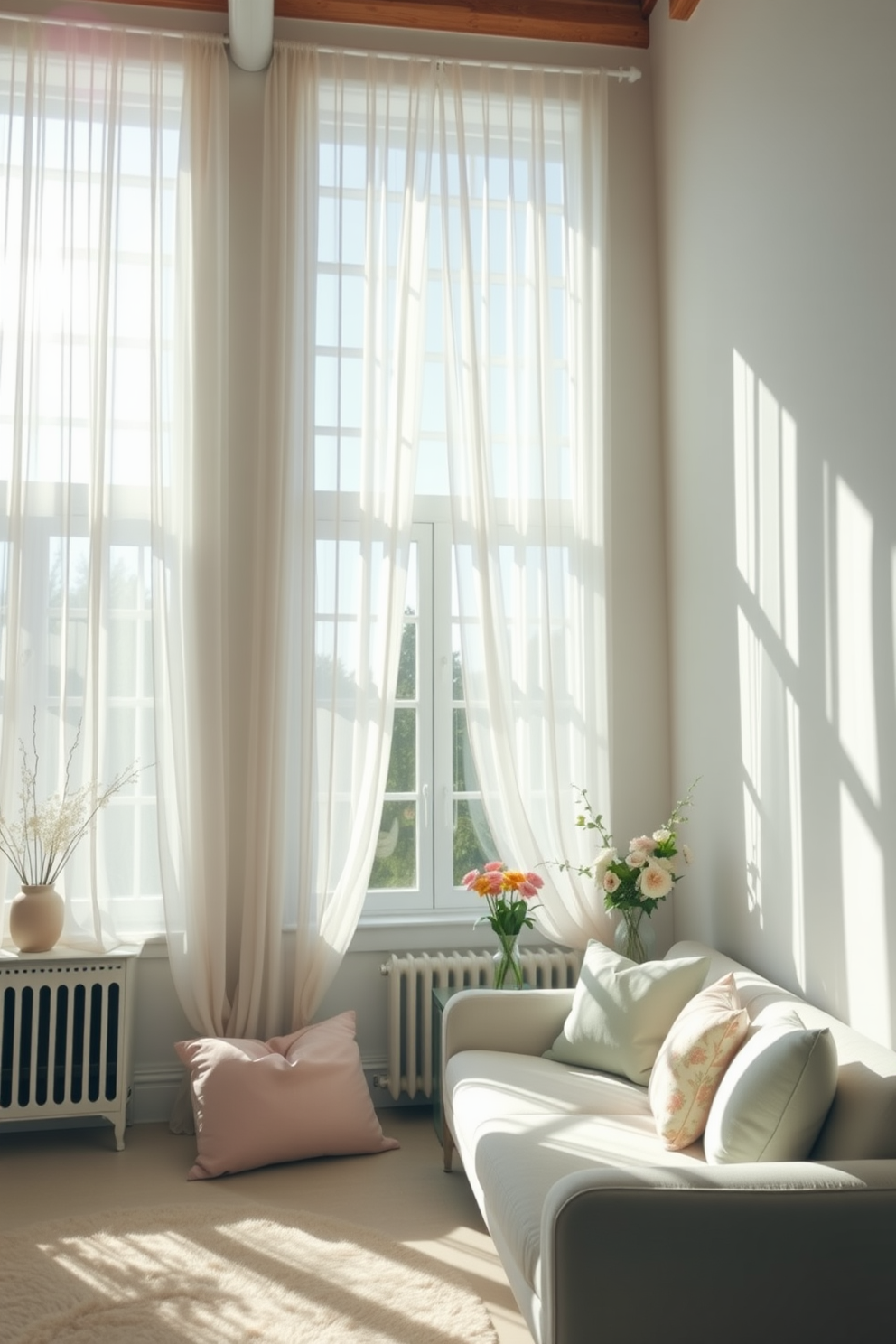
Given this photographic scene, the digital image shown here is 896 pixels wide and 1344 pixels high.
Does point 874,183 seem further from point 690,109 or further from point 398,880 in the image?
point 398,880

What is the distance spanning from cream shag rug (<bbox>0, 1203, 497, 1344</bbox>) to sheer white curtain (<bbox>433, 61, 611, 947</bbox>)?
155 centimetres

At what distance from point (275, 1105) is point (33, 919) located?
1067 millimetres

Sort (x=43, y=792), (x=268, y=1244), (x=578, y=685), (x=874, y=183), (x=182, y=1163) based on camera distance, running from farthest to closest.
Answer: (x=578, y=685) < (x=43, y=792) < (x=182, y=1163) < (x=268, y=1244) < (x=874, y=183)

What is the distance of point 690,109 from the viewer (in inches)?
164

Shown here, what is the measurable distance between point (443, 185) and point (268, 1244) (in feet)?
12.5

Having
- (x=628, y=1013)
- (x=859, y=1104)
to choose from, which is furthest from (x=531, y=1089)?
(x=859, y=1104)

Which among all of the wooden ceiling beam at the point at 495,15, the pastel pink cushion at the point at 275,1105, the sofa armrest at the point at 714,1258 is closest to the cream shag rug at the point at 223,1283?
the pastel pink cushion at the point at 275,1105

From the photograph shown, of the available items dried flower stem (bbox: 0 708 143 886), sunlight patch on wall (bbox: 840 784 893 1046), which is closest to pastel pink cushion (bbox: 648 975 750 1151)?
sunlight patch on wall (bbox: 840 784 893 1046)

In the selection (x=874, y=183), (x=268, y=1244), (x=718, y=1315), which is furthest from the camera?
(x=268, y=1244)

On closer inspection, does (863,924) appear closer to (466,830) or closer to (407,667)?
(466,830)

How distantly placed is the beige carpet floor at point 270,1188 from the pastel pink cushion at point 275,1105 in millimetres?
62

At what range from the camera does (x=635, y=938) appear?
3.88 metres

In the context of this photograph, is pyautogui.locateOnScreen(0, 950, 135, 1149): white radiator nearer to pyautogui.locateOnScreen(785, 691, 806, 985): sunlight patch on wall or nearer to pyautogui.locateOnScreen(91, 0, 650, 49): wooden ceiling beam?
pyautogui.locateOnScreen(785, 691, 806, 985): sunlight patch on wall

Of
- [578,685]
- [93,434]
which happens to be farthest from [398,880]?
[93,434]
